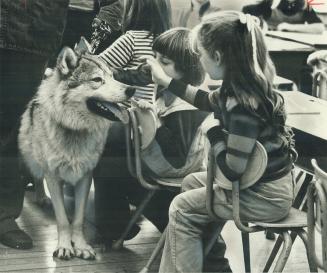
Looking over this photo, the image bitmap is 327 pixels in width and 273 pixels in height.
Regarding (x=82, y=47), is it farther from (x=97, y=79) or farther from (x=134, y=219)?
(x=134, y=219)

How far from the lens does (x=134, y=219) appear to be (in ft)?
12.4

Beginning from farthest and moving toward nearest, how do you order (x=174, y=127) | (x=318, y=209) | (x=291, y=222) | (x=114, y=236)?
1. (x=114, y=236)
2. (x=174, y=127)
3. (x=291, y=222)
4. (x=318, y=209)

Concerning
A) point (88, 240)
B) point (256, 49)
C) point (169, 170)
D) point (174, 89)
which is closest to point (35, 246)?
point (88, 240)

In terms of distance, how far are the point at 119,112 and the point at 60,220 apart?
0.58 m

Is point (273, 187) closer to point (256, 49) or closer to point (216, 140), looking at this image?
point (216, 140)

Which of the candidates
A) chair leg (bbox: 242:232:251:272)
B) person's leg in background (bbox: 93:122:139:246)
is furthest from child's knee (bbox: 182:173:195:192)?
chair leg (bbox: 242:232:251:272)

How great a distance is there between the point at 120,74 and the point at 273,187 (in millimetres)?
834

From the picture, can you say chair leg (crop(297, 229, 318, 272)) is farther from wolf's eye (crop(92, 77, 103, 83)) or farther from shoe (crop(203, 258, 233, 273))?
wolf's eye (crop(92, 77, 103, 83))

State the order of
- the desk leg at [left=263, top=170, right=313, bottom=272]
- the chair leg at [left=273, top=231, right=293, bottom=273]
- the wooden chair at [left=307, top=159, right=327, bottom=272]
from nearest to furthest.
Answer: the wooden chair at [left=307, top=159, right=327, bottom=272] → the chair leg at [left=273, top=231, right=293, bottom=273] → the desk leg at [left=263, top=170, right=313, bottom=272]

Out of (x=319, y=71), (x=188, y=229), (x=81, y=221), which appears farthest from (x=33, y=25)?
(x=319, y=71)

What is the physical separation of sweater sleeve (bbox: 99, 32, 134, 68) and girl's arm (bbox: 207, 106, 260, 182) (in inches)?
21.4

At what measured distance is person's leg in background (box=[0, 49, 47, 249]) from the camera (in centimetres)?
363

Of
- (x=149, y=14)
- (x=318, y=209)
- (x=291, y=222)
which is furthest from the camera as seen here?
(x=149, y=14)

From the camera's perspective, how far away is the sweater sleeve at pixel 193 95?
356cm
